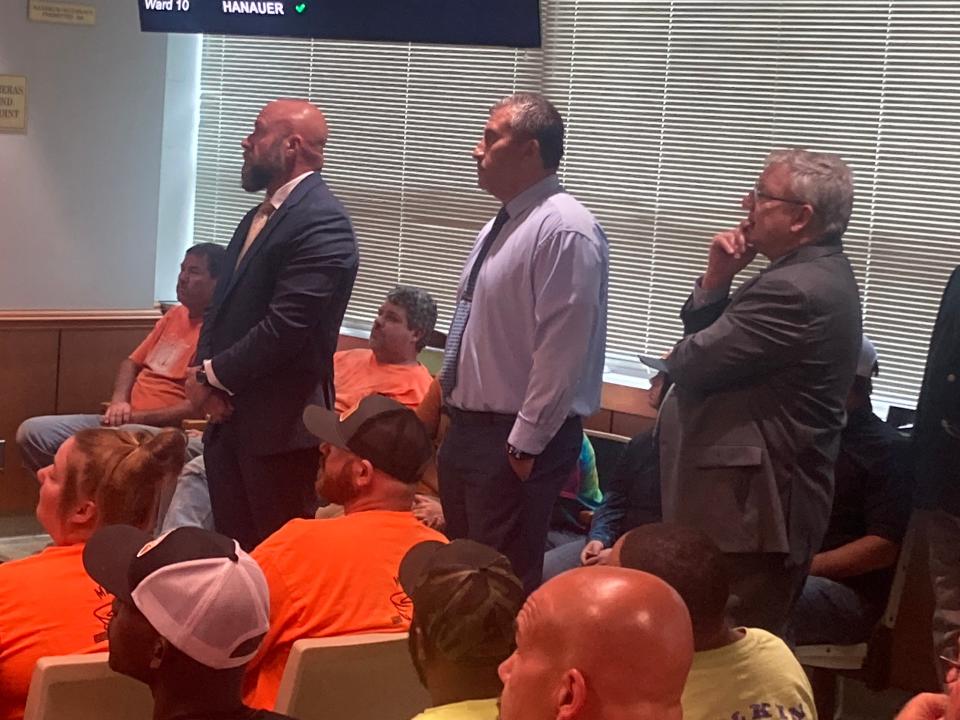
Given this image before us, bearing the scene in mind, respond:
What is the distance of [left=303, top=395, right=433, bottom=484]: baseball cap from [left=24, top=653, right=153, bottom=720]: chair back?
81 centimetres

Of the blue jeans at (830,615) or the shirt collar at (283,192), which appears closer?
the blue jeans at (830,615)

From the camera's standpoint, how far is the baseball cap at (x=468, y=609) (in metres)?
1.76

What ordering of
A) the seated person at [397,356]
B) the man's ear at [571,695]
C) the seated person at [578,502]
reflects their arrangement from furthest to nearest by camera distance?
1. the seated person at [397,356]
2. the seated person at [578,502]
3. the man's ear at [571,695]

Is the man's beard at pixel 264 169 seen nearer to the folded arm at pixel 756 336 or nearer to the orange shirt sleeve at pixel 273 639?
the folded arm at pixel 756 336

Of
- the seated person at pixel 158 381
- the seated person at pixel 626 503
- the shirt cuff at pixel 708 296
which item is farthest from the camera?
the seated person at pixel 158 381

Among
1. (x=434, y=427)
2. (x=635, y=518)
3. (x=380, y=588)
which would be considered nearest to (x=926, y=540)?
(x=635, y=518)

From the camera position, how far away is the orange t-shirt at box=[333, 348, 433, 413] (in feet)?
15.1

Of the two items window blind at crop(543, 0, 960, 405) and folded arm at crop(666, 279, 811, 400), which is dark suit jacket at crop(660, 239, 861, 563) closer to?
folded arm at crop(666, 279, 811, 400)

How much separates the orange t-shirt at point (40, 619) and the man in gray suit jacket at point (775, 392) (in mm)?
1260

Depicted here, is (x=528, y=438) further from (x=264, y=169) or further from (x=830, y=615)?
(x=264, y=169)

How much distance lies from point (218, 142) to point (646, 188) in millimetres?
2226

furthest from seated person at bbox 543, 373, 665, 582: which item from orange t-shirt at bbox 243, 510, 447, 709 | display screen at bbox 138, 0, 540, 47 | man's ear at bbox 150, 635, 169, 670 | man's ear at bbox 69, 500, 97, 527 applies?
man's ear at bbox 150, 635, 169, 670

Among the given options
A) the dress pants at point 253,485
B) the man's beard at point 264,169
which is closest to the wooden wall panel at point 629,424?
the dress pants at point 253,485

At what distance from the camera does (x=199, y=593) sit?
1.85m
